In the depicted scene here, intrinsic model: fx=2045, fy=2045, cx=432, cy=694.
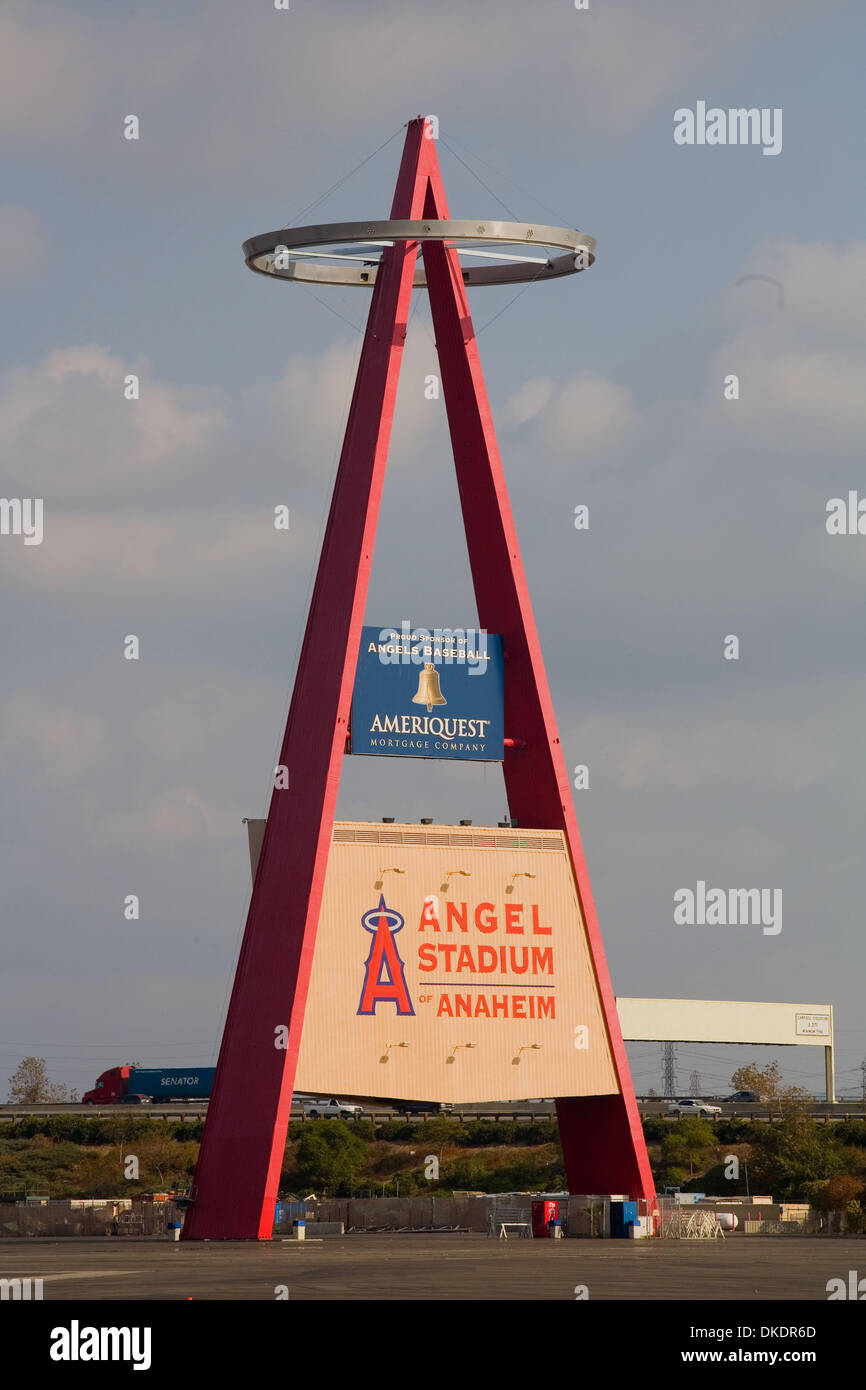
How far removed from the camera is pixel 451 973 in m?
55.3

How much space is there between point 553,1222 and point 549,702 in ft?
47.4

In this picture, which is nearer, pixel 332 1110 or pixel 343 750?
pixel 343 750

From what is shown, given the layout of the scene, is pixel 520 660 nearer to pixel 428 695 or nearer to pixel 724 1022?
pixel 428 695

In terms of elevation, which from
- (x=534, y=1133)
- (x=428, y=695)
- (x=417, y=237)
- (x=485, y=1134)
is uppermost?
(x=417, y=237)

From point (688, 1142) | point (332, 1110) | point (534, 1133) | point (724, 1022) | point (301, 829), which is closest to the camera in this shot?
point (301, 829)

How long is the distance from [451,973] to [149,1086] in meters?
78.5

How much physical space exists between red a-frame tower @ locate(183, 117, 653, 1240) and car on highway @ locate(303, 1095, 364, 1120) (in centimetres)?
5668

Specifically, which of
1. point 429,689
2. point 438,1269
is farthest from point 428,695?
point 438,1269

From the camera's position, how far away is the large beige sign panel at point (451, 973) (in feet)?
175

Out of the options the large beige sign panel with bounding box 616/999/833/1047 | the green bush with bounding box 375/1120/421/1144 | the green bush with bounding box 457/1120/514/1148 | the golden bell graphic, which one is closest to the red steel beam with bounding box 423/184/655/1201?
the golden bell graphic

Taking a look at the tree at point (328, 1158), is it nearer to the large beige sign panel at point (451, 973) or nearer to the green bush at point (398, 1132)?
the green bush at point (398, 1132)

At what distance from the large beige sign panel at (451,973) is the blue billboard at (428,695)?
2371 mm

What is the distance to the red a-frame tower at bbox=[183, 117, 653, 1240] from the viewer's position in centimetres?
5175

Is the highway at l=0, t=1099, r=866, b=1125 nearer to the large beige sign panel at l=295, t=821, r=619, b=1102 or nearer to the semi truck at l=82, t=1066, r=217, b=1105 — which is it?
the semi truck at l=82, t=1066, r=217, b=1105
